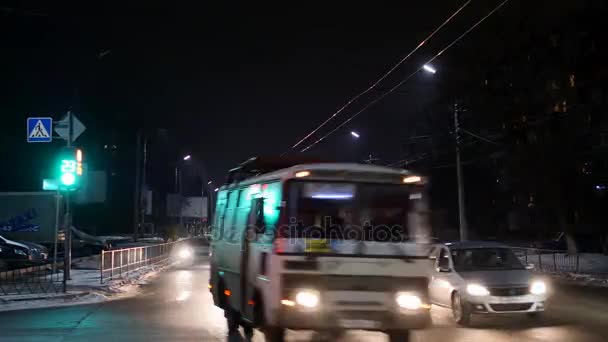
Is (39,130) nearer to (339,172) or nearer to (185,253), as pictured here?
(339,172)

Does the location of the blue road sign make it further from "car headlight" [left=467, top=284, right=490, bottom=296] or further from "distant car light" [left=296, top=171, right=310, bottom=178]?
"distant car light" [left=296, top=171, right=310, bottom=178]

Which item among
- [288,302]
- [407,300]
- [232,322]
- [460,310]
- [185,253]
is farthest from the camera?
[185,253]

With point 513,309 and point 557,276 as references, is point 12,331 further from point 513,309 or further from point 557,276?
point 557,276

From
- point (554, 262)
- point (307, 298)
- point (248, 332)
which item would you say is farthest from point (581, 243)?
point (307, 298)

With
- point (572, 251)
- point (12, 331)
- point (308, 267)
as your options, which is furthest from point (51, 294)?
point (572, 251)

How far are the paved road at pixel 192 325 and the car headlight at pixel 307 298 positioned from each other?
2.55 m

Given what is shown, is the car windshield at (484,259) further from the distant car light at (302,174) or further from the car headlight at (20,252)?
the car headlight at (20,252)

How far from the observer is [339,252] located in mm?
9109

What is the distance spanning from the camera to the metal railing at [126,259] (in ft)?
79.1

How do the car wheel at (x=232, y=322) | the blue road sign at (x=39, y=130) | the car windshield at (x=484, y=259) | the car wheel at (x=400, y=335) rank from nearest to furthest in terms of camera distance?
the car wheel at (x=400, y=335), the car wheel at (x=232, y=322), the car windshield at (x=484, y=259), the blue road sign at (x=39, y=130)

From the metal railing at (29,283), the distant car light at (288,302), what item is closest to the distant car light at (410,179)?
the distant car light at (288,302)

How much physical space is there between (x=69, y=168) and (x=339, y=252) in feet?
48.3

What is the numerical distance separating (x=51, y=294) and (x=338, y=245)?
12.7 meters

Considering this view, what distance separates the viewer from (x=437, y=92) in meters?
46.4
